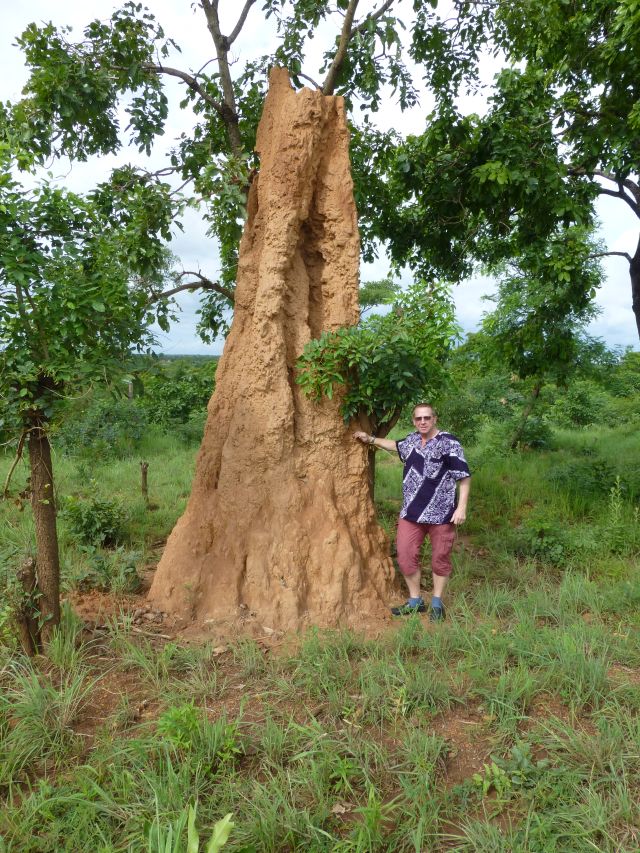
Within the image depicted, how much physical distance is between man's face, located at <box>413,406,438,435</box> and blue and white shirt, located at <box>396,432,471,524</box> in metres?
0.11

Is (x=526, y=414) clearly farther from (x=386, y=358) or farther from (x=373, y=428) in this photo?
(x=386, y=358)

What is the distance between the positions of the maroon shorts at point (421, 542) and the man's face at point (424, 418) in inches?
27.2

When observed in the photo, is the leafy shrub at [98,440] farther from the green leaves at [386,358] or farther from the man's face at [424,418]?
the man's face at [424,418]

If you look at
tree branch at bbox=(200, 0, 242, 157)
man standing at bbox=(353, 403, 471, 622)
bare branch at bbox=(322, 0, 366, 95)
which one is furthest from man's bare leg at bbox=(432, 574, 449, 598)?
bare branch at bbox=(322, 0, 366, 95)

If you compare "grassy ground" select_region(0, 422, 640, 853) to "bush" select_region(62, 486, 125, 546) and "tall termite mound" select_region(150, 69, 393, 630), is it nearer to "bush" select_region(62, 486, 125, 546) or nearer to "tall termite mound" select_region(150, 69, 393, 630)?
"tall termite mound" select_region(150, 69, 393, 630)

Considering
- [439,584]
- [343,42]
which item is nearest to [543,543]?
Answer: [439,584]

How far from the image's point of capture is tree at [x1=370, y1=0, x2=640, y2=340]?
5.03m

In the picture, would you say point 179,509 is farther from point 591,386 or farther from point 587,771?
point 591,386

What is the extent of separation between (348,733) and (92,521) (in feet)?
11.8

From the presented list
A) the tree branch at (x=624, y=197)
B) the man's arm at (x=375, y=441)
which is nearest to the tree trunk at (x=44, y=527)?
the man's arm at (x=375, y=441)

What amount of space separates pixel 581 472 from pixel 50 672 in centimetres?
644

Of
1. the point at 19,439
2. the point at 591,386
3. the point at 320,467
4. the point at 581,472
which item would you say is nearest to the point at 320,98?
the point at 320,467

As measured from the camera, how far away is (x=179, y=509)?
6785 millimetres

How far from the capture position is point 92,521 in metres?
5.58
